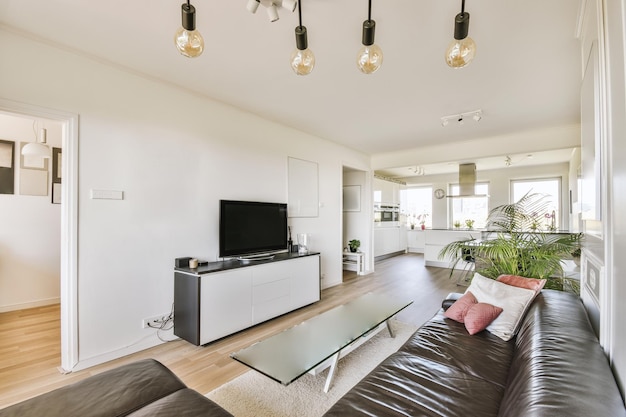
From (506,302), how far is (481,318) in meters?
0.24

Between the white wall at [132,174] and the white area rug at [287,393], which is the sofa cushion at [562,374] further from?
the white wall at [132,174]

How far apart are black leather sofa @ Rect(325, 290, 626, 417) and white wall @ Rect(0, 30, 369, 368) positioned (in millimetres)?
2221

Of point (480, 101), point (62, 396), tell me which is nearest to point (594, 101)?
point (480, 101)

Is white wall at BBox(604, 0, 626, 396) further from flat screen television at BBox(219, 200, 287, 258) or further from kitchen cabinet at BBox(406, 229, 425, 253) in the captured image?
kitchen cabinet at BBox(406, 229, 425, 253)

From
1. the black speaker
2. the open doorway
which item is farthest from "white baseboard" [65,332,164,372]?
the open doorway

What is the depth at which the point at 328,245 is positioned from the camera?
4.94m

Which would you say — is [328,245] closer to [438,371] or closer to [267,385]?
[267,385]

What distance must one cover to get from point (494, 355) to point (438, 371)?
1.51 ft

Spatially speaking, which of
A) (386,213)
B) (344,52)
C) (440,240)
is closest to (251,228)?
(344,52)

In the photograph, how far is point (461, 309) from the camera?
86.7 inches

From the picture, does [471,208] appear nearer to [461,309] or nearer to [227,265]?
[461,309]

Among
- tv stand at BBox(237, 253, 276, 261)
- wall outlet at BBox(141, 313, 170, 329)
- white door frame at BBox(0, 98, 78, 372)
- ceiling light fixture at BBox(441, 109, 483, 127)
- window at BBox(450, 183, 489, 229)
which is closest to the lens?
white door frame at BBox(0, 98, 78, 372)

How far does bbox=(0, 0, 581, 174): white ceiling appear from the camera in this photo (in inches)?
71.0

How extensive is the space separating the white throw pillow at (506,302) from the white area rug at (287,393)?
1.01 meters
